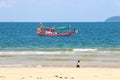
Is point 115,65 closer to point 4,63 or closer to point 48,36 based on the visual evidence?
point 4,63
